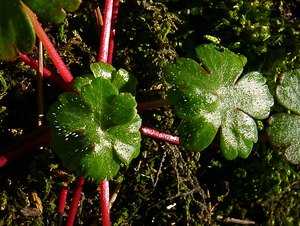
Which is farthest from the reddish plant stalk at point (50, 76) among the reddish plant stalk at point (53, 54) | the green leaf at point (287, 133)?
the green leaf at point (287, 133)

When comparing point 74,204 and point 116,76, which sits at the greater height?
point 116,76

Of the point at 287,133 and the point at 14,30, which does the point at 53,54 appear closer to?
the point at 14,30

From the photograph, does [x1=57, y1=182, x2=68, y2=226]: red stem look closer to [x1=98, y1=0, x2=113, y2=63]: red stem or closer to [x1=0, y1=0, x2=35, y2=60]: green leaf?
[x1=98, y1=0, x2=113, y2=63]: red stem

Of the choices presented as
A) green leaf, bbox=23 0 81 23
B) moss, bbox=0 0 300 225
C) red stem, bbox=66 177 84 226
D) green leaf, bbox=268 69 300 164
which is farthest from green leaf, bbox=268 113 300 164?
green leaf, bbox=23 0 81 23

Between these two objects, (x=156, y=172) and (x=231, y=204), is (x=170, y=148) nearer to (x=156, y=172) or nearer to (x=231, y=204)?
(x=156, y=172)

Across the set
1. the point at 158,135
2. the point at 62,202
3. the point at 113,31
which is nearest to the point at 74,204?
the point at 62,202

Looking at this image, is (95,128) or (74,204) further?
(74,204)
